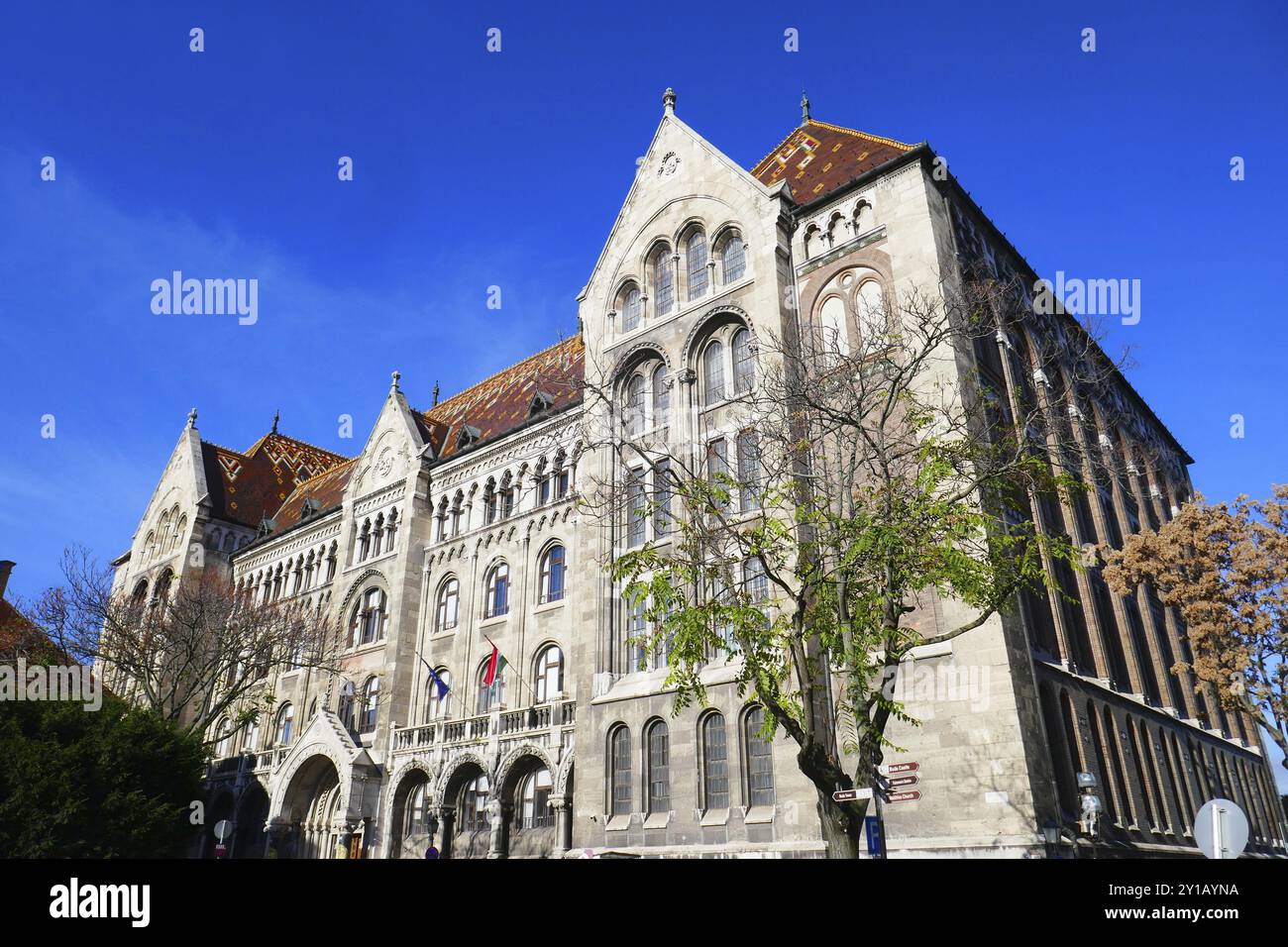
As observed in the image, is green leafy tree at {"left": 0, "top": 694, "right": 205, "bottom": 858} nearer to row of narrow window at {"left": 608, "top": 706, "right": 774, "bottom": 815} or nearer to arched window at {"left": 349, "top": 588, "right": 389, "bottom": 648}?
arched window at {"left": 349, "top": 588, "right": 389, "bottom": 648}

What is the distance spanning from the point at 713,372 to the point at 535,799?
582 inches

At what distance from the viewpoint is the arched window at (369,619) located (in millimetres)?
39250

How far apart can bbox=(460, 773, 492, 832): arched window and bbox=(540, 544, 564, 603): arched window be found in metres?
6.55

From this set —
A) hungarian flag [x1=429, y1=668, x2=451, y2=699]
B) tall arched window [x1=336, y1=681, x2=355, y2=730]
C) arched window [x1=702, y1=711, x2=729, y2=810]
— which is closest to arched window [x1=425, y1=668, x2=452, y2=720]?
hungarian flag [x1=429, y1=668, x2=451, y2=699]

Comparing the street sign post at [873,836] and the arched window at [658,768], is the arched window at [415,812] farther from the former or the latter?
the street sign post at [873,836]

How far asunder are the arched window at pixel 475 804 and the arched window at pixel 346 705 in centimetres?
855

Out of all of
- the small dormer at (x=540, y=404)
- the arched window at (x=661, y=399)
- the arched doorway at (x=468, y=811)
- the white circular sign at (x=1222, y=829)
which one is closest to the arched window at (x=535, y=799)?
the arched doorway at (x=468, y=811)

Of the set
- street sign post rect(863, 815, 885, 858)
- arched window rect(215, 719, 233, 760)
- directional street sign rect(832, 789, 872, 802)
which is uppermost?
arched window rect(215, 719, 233, 760)

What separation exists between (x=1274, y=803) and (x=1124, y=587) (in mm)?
19660

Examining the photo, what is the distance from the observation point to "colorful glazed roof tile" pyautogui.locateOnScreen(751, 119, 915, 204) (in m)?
29.4

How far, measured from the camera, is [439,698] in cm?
3475

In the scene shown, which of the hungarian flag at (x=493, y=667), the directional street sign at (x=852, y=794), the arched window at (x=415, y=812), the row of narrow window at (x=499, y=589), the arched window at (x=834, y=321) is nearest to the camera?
the directional street sign at (x=852, y=794)
